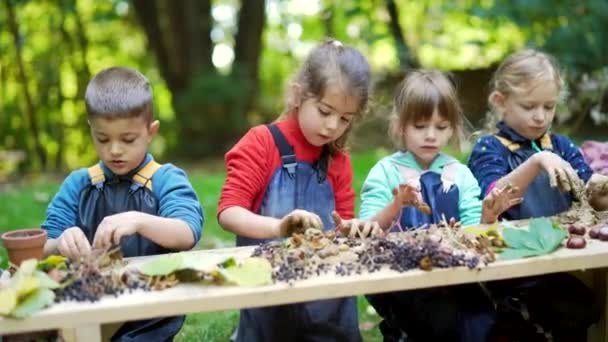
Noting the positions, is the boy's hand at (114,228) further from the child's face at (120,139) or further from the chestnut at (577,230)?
the chestnut at (577,230)

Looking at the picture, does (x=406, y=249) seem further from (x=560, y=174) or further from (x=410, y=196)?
(x=560, y=174)

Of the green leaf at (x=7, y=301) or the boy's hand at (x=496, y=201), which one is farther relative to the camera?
the boy's hand at (x=496, y=201)

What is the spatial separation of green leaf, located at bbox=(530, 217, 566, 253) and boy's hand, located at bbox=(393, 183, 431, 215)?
0.35m

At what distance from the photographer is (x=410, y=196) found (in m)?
2.61

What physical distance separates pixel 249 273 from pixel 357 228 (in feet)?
1.73

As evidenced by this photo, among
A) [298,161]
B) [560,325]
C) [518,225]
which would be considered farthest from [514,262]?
[298,161]

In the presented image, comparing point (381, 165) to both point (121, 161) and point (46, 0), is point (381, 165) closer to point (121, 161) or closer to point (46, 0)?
point (121, 161)

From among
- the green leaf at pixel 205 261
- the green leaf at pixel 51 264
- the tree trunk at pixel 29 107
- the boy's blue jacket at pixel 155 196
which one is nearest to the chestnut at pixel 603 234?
the green leaf at pixel 205 261

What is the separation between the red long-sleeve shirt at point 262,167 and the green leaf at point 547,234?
85 cm

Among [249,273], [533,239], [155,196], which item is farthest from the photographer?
[155,196]

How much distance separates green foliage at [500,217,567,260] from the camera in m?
2.37

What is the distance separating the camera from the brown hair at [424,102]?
295cm

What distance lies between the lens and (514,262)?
231cm

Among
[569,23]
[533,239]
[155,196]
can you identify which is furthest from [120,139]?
[569,23]
